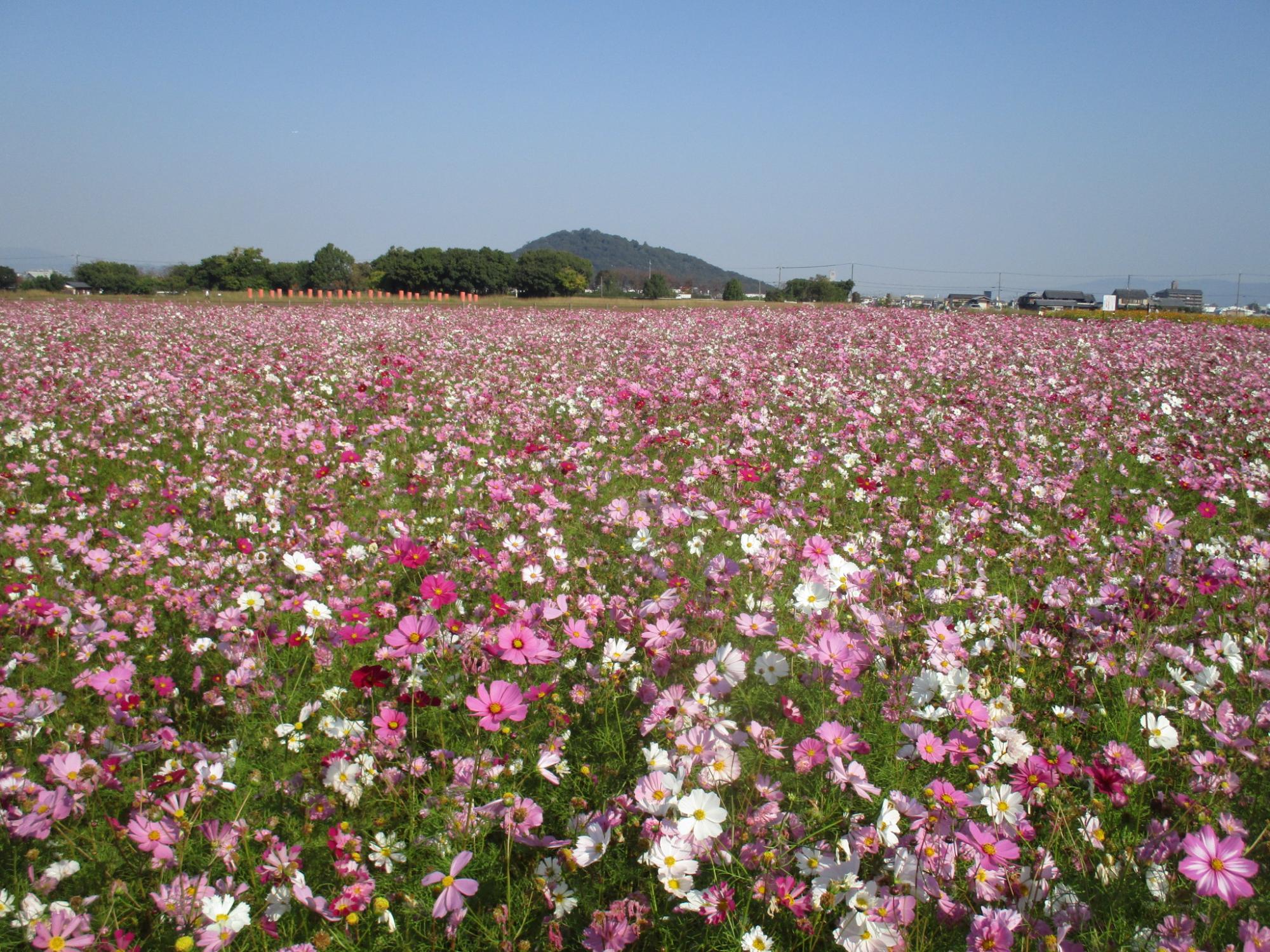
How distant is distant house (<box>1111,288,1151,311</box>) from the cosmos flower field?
4184 centimetres

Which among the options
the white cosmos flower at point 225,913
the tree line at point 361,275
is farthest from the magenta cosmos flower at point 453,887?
the tree line at point 361,275

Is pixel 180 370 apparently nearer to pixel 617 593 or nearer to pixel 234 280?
pixel 617 593

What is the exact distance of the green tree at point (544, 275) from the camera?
67.4 meters

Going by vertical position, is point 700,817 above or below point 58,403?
below

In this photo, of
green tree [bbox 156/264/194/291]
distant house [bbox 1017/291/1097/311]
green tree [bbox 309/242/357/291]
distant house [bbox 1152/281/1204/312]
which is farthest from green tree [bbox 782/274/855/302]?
green tree [bbox 156/264/194/291]

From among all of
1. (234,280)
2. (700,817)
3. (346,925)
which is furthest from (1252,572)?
(234,280)

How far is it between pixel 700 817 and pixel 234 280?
73.2m

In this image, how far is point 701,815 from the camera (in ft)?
4.69

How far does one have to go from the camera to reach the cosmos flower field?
4.78 feet

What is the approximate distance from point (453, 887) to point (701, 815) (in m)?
0.49

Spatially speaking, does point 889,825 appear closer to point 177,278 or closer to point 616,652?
point 616,652

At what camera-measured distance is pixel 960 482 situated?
4.91 m

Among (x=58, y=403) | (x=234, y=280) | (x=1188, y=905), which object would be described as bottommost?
(x=1188, y=905)

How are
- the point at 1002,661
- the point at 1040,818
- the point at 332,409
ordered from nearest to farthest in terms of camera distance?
the point at 1040,818, the point at 1002,661, the point at 332,409
